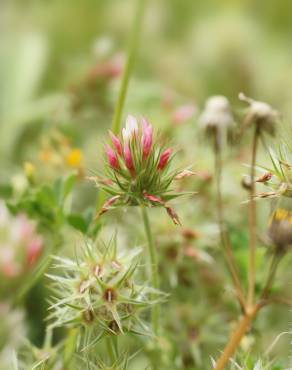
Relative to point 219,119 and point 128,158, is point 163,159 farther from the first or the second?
point 219,119

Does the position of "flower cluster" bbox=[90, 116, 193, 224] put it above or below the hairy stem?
above

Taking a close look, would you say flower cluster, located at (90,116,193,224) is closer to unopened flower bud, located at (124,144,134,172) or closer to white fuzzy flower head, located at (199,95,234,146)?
unopened flower bud, located at (124,144,134,172)

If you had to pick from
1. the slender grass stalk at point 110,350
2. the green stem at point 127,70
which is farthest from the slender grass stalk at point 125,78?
the slender grass stalk at point 110,350

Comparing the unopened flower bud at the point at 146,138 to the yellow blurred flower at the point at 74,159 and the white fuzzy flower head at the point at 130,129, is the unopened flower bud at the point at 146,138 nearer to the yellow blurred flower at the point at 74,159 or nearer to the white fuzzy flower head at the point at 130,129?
the white fuzzy flower head at the point at 130,129

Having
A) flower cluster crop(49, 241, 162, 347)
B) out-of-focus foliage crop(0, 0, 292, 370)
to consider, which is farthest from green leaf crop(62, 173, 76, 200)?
flower cluster crop(49, 241, 162, 347)

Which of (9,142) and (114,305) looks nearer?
(114,305)

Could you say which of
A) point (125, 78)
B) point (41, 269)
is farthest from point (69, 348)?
point (125, 78)

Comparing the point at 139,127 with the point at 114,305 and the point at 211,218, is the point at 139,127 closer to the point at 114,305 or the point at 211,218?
the point at 114,305

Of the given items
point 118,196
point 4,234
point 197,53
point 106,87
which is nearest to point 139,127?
point 118,196
